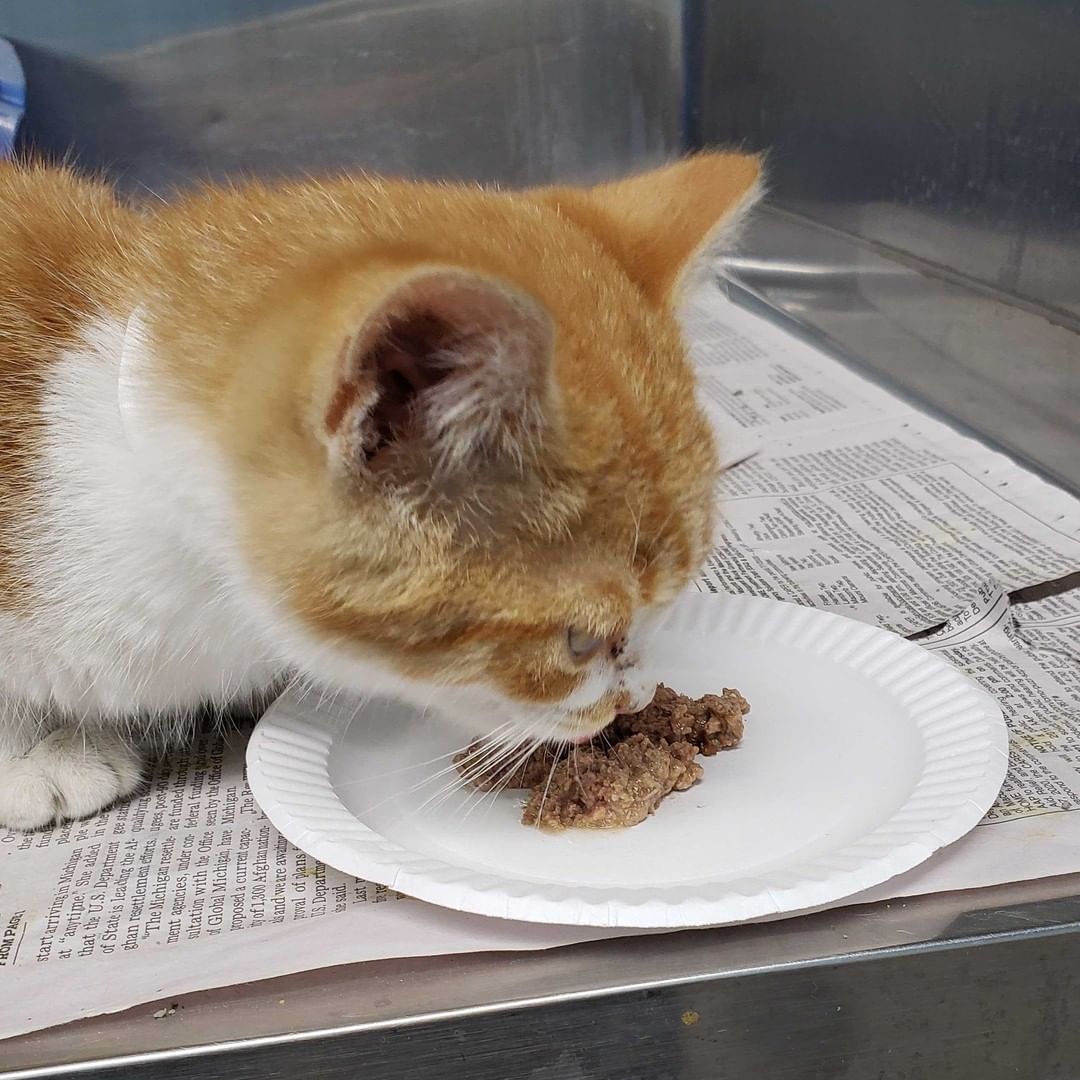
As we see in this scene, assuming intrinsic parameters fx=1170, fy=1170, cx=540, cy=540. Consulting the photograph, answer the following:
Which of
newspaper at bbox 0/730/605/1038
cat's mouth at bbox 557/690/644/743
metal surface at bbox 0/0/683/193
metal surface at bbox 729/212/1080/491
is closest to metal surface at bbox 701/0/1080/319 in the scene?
metal surface at bbox 729/212/1080/491

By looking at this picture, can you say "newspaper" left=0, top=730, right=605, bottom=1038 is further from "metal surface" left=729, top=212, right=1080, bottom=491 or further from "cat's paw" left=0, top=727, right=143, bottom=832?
"metal surface" left=729, top=212, right=1080, bottom=491

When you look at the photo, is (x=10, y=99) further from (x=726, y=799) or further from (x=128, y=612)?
(x=726, y=799)

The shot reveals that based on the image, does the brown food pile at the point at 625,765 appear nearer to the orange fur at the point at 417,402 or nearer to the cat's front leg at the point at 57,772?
the orange fur at the point at 417,402

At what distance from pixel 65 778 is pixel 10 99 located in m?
1.04

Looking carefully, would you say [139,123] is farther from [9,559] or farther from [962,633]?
[962,633]

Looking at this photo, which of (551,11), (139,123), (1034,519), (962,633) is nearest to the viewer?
(962,633)

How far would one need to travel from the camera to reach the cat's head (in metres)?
0.55

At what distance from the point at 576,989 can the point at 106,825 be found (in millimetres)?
384

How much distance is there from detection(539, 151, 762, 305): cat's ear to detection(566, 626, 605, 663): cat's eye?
0.78ft

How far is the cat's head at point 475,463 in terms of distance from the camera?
1.80ft

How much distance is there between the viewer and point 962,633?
1.00 m

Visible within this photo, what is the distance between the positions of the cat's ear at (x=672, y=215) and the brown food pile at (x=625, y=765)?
0.95ft

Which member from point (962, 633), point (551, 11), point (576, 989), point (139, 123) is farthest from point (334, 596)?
point (551, 11)

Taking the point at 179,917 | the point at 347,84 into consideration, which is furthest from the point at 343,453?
the point at 347,84
